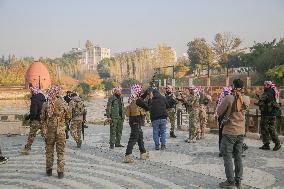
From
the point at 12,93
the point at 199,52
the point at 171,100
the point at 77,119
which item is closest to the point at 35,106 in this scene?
the point at 77,119

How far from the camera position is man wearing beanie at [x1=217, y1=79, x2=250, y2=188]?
660 centimetres

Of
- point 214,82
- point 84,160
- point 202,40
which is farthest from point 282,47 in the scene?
point 202,40

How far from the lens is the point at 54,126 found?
25.4 ft

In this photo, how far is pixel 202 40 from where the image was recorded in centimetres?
6456

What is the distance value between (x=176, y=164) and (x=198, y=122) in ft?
11.2

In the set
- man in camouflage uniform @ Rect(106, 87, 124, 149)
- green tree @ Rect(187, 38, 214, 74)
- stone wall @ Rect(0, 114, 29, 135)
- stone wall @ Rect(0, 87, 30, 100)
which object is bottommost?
stone wall @ Rect(0, 114, 29, 135)

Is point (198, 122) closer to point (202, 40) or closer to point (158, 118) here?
point (158, 118)

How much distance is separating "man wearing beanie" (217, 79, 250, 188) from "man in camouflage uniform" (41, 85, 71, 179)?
3252mm

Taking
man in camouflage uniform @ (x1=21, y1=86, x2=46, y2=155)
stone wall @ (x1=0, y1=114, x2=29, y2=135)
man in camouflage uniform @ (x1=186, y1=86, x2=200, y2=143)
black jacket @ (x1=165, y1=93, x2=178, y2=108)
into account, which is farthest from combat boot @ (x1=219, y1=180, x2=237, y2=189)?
stone wall @ (x1=0, y1=114, x2=29, y2=135)

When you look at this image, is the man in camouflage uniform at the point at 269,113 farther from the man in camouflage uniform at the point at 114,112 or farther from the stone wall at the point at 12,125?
the stone wall at the point at 12,125

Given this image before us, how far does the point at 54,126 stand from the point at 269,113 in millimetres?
6074

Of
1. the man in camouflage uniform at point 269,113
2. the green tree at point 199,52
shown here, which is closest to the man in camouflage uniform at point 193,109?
the man in camouflage uniform at point 269,113

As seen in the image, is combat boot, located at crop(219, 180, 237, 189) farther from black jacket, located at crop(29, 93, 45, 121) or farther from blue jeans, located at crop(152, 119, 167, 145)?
black jacket, located at crop(29, 93, 45, 121)

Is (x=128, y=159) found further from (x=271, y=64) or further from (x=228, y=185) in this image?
(x=271, y=64)
